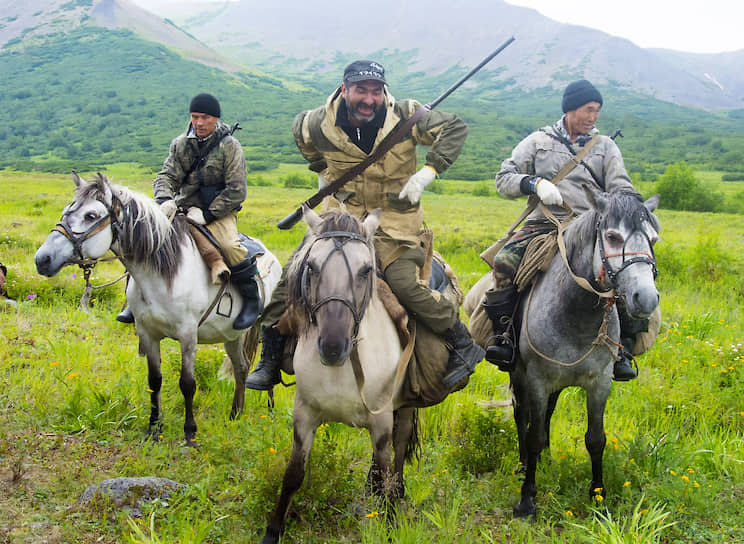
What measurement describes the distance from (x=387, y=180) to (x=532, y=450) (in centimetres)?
249

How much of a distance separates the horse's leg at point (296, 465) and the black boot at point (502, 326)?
1.88m

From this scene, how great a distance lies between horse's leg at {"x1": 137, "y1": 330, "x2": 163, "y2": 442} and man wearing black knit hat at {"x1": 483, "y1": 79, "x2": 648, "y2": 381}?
3.25 m

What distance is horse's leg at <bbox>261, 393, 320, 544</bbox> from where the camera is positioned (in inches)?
145

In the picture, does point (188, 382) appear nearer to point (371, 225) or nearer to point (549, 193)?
point (371, 225)

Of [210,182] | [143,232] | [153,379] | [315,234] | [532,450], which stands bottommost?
[153,379]

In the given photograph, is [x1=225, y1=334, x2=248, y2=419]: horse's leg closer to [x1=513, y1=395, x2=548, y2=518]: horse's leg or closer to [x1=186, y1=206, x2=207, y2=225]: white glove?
[x1=186, y1=206, x2=207, y2=225]: white glove

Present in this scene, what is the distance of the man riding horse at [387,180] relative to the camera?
4027mm

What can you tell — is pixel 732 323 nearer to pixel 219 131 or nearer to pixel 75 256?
pixel 219 131

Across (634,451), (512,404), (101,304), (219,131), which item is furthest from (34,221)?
(634,451)

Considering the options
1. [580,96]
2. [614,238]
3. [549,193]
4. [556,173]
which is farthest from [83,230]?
[580,96]

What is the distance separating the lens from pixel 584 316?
14.0 ft

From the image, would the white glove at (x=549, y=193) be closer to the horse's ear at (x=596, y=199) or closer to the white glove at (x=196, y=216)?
the horse's ear at (x=596, y=199)

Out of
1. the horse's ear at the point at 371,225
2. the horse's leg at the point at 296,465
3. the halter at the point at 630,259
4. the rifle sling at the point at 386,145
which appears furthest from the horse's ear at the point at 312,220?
the halter at the point at 630,259

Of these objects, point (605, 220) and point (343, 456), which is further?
point (343, 456)
